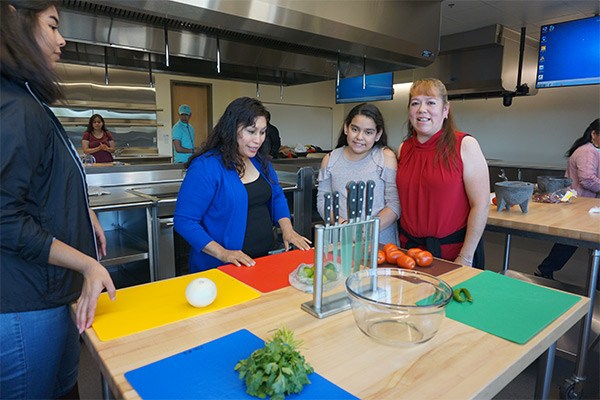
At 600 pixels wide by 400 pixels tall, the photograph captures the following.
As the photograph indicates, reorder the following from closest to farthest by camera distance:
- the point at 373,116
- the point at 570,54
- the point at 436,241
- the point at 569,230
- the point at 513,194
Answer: the point at 436,241 → the point at 373,116 → the point at 569,230 → the point at 513,194 → the point at 570,54

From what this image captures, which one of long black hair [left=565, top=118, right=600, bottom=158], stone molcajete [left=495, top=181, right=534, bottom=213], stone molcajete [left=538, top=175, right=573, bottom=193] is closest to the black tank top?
stone molcajete [left=495, top=181, right=534, bottom=213]

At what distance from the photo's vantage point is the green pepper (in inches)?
46.6

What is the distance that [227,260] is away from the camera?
1505mm

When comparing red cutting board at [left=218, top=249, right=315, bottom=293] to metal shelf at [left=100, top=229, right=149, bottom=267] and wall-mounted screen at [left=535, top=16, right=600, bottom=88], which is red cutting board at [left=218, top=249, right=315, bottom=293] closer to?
metal shelf at [left=100, top=229, right=149, bottom=267]

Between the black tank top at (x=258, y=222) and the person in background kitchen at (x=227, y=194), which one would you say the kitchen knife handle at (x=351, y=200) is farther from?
the black tank top at (x=258, y=222)

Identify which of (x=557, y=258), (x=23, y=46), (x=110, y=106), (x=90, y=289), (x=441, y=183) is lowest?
(x=557, y=258)

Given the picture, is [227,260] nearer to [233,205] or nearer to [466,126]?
[233,205]

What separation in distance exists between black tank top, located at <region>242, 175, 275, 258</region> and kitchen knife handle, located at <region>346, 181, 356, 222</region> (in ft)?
2.46

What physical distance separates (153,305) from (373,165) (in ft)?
4.12

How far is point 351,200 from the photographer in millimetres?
1098

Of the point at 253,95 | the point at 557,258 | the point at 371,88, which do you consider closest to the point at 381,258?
the point at 557,258

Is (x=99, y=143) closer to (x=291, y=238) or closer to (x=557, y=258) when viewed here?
(x=291, y=238)

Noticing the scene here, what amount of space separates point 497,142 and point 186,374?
6.89 m

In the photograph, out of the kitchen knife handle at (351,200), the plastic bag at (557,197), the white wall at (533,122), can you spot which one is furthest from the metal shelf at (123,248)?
the white wall at (533,122)
